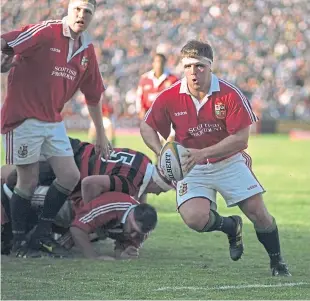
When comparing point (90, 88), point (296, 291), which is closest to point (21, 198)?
point (90, 88)

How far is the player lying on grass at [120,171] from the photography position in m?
7.86

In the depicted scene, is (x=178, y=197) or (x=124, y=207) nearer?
(x=178, y=197)

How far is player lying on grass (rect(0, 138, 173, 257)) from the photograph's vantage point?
786 cm

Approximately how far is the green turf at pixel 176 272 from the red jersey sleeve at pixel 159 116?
111cm

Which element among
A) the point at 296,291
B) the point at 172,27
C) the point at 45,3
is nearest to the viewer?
the point at 296,291

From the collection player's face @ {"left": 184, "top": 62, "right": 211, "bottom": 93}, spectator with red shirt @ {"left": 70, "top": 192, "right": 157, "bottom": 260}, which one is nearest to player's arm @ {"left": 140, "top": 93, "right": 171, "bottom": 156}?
player's face @ {"left": 184, "top": 62, "right": 211, "bottom": 93}

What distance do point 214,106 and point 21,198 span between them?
6.31 feet

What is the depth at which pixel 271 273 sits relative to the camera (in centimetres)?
675

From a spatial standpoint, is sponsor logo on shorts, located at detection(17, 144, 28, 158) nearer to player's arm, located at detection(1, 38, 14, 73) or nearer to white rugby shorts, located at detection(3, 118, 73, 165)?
white rugby shorts, located at detection(3, 118, 73, 165)

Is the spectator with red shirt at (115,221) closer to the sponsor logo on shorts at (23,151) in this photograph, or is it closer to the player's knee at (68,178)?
the player's knee at (68,178)

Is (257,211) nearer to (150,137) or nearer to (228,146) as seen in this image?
(228,146)

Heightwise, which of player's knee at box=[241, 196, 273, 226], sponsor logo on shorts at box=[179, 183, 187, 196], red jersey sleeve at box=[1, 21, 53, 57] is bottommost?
player's knee at box=[241, 196, 273, 226]

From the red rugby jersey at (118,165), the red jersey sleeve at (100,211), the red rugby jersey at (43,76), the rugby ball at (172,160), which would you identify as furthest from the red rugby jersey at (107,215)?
the rugby ball at (172,160)

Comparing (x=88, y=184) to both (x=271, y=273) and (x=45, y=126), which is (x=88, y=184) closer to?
(x=45, y=126)
